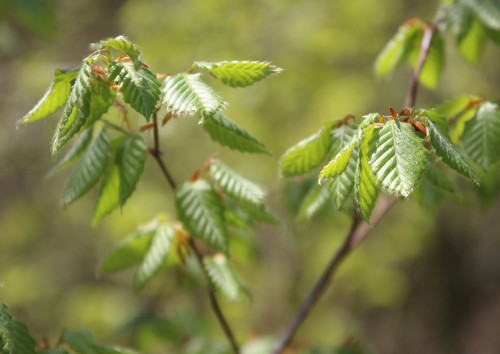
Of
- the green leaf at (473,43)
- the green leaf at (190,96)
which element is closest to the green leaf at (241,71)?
the green leaf at (190,96)

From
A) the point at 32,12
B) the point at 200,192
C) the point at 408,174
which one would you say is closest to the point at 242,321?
the point at 32,12

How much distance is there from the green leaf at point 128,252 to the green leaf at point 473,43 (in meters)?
1.30

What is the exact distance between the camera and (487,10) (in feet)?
5.07

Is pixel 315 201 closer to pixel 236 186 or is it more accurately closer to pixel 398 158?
pixel 236 186

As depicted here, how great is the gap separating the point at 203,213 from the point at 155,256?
22cm

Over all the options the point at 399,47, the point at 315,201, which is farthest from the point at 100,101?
the point at 399,47

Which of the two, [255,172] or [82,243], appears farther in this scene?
[82,243]

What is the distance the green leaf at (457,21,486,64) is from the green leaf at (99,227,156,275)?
1.30m

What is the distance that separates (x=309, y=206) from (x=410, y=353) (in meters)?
5.77

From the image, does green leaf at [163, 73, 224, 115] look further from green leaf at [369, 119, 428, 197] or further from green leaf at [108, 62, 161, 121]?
green leaf at [369, 119, 428, 197]

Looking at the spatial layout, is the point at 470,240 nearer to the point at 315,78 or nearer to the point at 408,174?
the point at 315,78

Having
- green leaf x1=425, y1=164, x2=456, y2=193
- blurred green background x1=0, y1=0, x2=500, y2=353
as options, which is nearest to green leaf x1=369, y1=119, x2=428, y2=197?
green leaf x1=425, y1=164, x2=456, y2=193

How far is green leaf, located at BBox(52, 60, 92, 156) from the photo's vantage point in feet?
3.06

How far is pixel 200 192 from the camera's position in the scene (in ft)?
4.33
